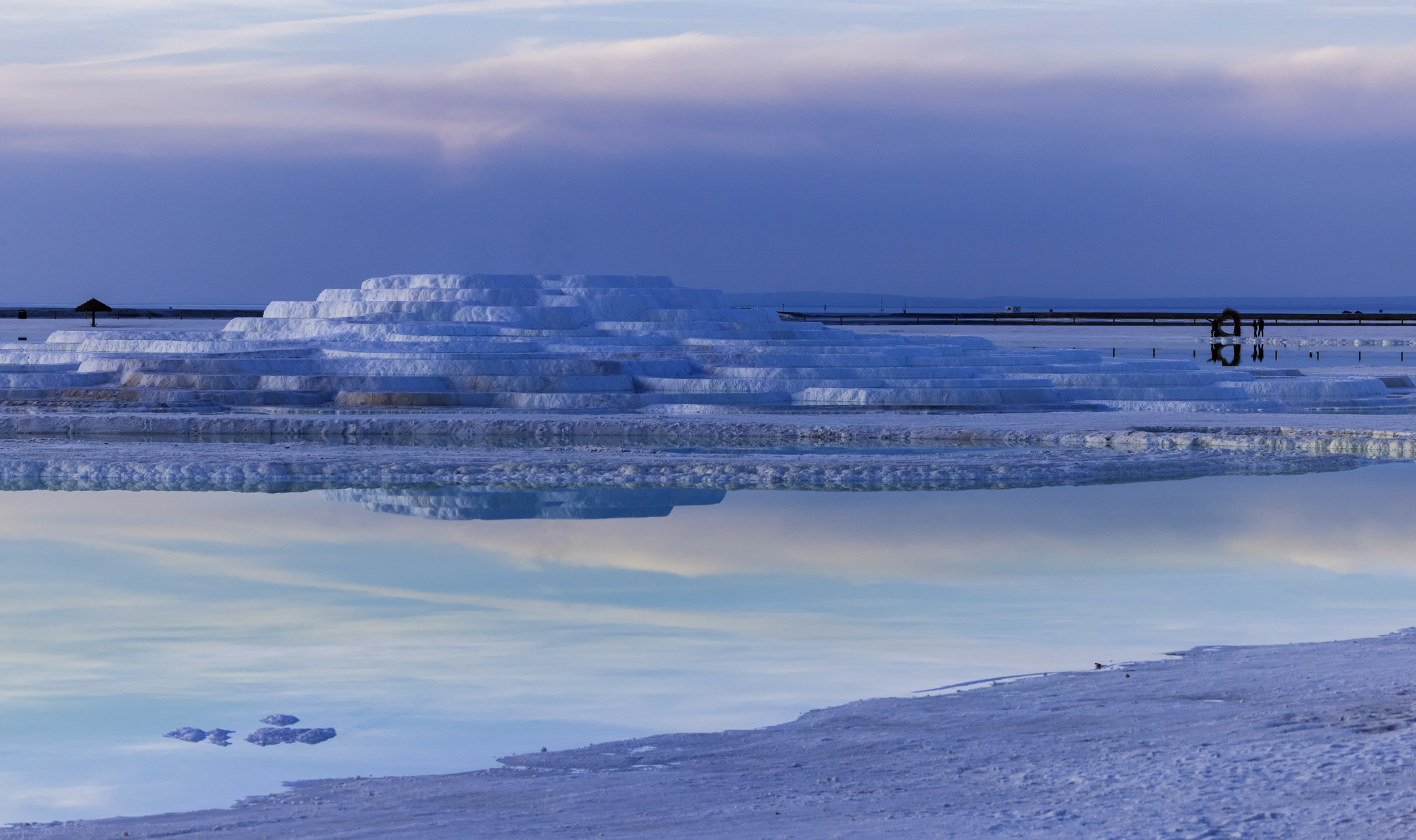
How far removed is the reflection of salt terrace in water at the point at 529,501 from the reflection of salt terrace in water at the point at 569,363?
30.4 feet

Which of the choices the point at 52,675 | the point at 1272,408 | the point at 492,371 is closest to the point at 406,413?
the point at 492,371

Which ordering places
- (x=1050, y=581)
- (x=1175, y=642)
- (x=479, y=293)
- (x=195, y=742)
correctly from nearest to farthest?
1. (x=195, y=742)
2. (x=1175, y=642)
3. (x=1050, y=581)
4. (x=479, y=293)

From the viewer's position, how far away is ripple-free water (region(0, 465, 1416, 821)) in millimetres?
6020

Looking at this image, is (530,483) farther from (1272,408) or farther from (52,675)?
(1272,408)

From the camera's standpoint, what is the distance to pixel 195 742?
580cm

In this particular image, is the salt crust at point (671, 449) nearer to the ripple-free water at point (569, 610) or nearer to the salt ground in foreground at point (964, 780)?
the ripple-free water at point (569, 610)

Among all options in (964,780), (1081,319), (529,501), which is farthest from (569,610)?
(1081,319)

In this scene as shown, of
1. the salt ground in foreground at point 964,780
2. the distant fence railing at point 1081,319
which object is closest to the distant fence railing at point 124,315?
the distant fence railing at point 1081,319

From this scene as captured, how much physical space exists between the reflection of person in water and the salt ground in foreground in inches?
1219

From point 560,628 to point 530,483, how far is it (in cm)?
646

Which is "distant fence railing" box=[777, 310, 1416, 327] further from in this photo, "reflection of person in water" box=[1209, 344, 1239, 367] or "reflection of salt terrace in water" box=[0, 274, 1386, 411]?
"reflection of salt terrace in water" box=[0, 274, 1386, 411]

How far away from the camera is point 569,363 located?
25328 mm

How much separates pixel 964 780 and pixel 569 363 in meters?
20.7

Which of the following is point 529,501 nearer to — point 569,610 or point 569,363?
point 569,610
